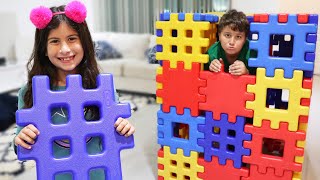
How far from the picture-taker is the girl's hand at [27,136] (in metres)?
0.67

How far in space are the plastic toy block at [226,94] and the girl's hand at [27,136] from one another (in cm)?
58

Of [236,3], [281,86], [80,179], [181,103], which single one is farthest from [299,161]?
[236,3]

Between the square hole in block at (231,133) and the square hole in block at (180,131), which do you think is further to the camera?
the square hole in block at (180,131)

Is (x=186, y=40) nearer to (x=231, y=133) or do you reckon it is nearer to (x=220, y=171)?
(x=231, y=133)

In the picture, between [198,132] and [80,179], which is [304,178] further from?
[80,179]

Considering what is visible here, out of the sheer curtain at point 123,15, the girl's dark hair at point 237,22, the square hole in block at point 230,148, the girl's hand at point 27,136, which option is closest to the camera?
the girl's hand at point 27,136

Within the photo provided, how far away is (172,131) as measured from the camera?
1.18 meters

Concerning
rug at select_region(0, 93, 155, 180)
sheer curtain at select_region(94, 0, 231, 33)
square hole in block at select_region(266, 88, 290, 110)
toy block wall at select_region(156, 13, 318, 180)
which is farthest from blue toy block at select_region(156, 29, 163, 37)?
sheer curtain at select_region(94, 0, 231, 33)

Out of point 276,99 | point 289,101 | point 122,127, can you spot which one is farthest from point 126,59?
point 122,127

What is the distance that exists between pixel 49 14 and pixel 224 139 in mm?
669

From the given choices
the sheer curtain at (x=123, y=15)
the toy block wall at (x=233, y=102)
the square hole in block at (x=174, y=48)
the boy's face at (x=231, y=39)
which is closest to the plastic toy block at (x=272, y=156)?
the toy block wall at (x=233, y=102)

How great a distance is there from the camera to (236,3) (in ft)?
8.48

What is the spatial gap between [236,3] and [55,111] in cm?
212

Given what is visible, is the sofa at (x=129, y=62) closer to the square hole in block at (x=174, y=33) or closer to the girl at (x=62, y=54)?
the square hole in block at (x=174, y=33)
